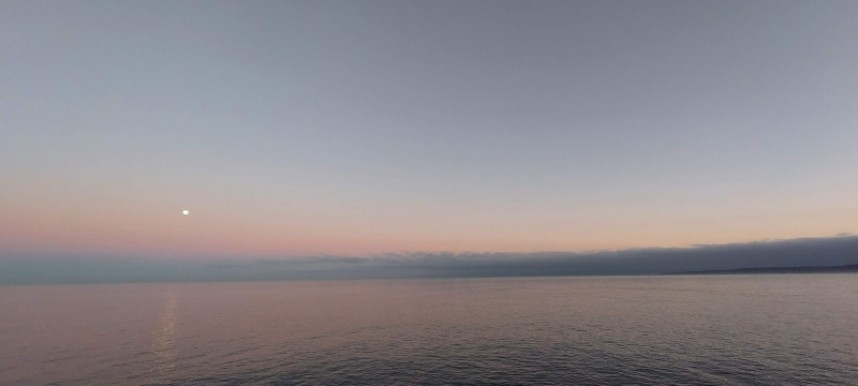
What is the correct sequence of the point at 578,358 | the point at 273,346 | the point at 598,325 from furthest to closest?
the point at 598,325, the point at 273,346, the point at 578,358

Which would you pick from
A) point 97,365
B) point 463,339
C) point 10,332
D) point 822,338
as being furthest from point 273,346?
point 822,338

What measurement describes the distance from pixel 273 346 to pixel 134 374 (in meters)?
20.4

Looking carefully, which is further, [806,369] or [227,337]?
[227,337]

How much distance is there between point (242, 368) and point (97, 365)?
23921 millimetres

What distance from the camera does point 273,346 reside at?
6881cm

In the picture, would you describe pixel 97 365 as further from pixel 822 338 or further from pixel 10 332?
pixel 822 338

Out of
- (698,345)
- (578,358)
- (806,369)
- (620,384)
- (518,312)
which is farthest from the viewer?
(518,312)

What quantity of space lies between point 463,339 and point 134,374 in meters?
50.9

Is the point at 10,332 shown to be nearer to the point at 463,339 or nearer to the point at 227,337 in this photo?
the point at 227,337

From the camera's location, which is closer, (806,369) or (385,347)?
(806,369)

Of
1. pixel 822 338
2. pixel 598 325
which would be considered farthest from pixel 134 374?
pixel 822 338

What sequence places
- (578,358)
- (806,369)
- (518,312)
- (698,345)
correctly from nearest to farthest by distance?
(806,369) < (578,358) < (698,345) < (518,312)

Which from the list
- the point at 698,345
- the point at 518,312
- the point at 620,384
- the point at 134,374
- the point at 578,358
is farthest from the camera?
the point at 518,312

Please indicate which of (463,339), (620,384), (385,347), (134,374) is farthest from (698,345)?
(134,374)
